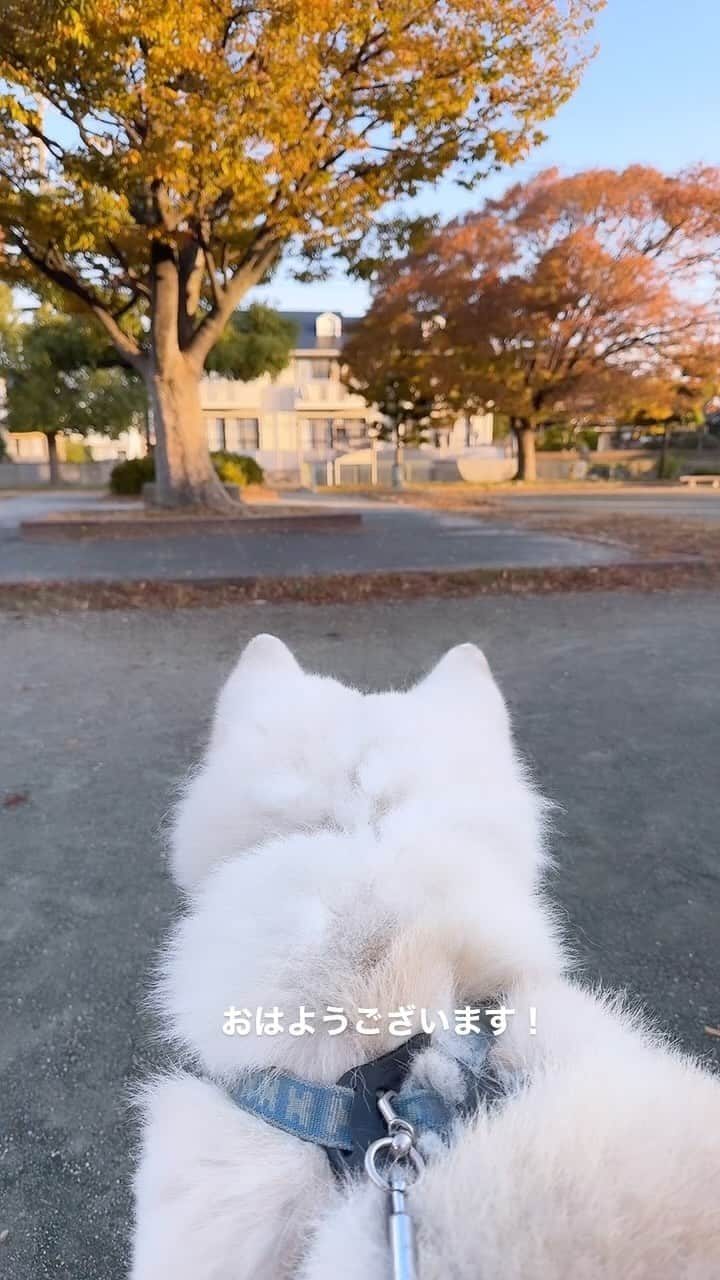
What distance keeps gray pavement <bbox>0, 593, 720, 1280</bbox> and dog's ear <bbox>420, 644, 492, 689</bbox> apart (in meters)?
1.26

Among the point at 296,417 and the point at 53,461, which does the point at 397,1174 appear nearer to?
the point at 53,461

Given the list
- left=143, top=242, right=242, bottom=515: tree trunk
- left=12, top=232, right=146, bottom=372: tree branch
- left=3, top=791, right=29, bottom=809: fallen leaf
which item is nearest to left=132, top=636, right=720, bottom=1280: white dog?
left=3, top=791, right=29, bottom=809: fallen leaf

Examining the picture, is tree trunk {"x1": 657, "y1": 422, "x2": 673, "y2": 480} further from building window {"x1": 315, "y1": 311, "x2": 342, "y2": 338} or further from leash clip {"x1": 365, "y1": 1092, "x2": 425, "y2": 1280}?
leash clip {"x1": 365, "y1": 1092, "x2": 425, "y2": 1280}

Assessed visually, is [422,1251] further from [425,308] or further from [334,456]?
[334,456]

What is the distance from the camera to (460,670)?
5.01 ft

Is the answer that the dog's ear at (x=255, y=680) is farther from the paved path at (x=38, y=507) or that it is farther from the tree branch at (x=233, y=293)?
the tree branch at (x=233, y=293)

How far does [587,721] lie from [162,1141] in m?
3.74

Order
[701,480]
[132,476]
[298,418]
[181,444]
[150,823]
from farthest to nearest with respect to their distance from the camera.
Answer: [298,418] < [701,480] < [132,476] < [181,444] < [150,823]

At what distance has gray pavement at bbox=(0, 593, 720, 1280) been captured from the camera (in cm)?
174

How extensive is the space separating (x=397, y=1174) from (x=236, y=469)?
2241cm

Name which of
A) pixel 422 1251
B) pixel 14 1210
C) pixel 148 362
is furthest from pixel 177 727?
pixel 148 362

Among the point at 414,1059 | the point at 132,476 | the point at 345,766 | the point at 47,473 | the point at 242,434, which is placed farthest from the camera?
the point at 242,434

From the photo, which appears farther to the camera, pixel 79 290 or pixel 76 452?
pixel 76 452

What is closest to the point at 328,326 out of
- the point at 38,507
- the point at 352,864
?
the point at 38,507
